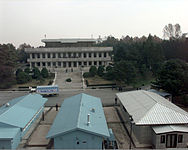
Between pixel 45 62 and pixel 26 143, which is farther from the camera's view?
pixel 45 62

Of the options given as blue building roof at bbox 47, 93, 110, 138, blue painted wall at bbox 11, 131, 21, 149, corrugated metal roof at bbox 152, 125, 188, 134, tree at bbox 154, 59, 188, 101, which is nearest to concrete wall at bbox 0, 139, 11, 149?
blue painted wall at bbox 11, 131, 21, 149

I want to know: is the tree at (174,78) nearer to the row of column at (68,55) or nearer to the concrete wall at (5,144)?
the concrete wall at (5,144)

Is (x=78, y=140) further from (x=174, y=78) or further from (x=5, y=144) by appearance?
(x=174, y=78)

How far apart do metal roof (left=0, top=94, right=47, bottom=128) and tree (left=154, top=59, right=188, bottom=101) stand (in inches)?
660

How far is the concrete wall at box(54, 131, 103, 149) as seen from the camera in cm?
1302

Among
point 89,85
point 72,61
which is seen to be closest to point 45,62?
point 72,61

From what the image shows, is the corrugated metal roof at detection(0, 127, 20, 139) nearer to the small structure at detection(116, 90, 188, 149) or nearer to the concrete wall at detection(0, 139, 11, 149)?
the concrete wall at detection(0, 139, 11, 149)

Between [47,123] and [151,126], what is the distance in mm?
10895

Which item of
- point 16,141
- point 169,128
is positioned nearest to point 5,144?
point 16,141

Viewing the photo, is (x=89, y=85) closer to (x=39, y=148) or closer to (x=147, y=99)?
(x=147, y=99)

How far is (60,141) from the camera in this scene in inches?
516

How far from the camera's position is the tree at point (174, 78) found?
81.4 feet

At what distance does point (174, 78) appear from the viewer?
25359 millimetres

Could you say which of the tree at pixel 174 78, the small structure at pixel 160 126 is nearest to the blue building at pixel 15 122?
the small structure at pixel 160 126
